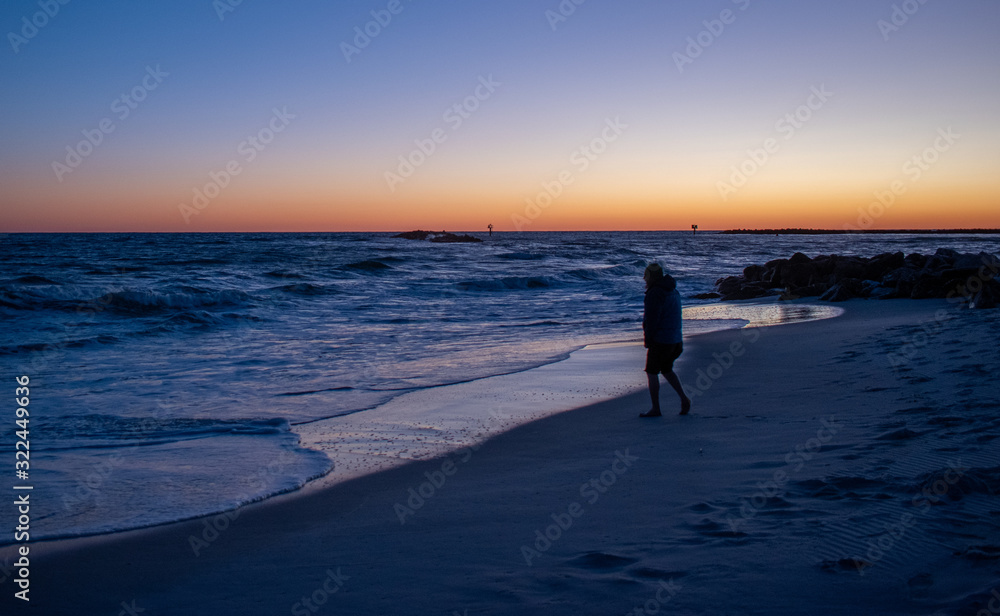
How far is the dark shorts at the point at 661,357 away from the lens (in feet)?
23.2

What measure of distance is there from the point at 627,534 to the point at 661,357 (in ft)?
11.8

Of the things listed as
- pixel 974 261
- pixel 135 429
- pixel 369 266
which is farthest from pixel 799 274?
pixel 369 266

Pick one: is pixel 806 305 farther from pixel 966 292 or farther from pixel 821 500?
pixel 821 500

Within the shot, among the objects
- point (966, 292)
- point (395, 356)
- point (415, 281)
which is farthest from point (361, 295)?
point (966, 292)

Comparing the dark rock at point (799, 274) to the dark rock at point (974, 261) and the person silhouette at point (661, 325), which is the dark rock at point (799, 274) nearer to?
the dark rock at point (974, 261)

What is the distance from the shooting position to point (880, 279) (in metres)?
21.5

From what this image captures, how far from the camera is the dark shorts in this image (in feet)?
23.2

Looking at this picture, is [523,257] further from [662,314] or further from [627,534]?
[627,534]

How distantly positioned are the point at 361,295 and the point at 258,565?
74.6ft

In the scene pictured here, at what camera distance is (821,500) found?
12.8ft

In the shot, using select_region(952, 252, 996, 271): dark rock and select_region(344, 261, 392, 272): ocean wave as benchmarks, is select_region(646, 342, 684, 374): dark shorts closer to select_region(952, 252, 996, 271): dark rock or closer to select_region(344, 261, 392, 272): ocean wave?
select_region(952, 252, 996, 271): dark rock

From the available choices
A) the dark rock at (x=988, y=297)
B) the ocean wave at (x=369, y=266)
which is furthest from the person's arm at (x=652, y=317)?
the ocean wave at (x=369, y=266)

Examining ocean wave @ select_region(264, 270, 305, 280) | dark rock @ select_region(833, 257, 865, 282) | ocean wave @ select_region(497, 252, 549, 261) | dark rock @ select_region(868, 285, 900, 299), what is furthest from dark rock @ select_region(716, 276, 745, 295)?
ocean wave @ select_region(497, 252, 549, 261)

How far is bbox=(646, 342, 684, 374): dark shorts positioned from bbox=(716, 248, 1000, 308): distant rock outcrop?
7.24 m
